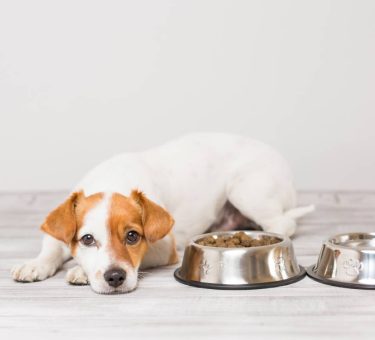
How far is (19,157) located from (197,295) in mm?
3265

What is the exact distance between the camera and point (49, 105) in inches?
224

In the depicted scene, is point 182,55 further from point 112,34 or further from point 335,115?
point 335,115

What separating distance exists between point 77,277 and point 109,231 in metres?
0.27

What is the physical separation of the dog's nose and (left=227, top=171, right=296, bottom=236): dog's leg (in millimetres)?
1174

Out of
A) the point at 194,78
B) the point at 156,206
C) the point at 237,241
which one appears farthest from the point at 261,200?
the point at 194,78

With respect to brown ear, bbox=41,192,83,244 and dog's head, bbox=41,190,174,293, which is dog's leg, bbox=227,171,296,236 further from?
brown ear, bbox=41,192,83,244

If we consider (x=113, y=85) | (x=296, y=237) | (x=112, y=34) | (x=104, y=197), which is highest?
(x=112, y=34)

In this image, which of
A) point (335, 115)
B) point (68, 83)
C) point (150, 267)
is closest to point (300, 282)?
point (150, 267)

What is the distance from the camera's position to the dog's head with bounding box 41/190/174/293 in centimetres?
281

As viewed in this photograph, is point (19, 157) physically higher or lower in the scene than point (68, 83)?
lower

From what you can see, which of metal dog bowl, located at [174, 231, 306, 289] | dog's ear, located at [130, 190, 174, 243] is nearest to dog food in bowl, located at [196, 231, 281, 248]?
metal dog bowl, located at [174, 231, 306, 289]

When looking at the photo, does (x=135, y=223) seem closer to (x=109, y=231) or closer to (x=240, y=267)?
(x=109, y=231)

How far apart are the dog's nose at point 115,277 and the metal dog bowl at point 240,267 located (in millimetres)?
311

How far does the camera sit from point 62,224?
2.91 meters
